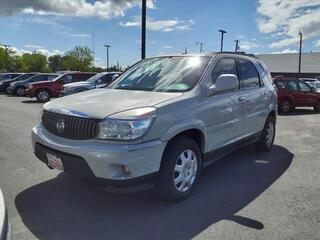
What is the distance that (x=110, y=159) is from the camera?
3486 mm

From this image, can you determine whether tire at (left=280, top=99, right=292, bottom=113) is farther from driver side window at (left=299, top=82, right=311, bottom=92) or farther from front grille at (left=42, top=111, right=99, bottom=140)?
front grille at (left=42, top=111, right=99, bottom=140)

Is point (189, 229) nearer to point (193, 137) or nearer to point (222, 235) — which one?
point (222, 235)

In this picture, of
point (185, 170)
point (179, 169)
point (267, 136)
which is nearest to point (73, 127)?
point (179, 169)

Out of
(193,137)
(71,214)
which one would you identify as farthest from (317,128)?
(71,214)

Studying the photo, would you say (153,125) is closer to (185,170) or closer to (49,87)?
(185,170)

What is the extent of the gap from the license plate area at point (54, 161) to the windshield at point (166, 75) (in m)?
1.47

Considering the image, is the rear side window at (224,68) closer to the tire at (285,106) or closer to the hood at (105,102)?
the hood at (105,102)

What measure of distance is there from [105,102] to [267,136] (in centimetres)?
393

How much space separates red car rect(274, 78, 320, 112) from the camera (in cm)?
1498

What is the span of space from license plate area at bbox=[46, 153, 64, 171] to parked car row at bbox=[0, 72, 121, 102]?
9.60 meters

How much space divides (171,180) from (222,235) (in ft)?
2.83

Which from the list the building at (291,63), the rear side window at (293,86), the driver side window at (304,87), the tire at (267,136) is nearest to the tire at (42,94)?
the rear side window at (293,86)

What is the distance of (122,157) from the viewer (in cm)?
347

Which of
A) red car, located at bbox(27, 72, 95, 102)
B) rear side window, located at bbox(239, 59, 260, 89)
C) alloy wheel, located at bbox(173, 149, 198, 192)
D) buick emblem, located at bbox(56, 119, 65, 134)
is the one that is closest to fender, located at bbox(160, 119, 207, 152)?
alloy wheel, located at bbox(173, 149, 198, 192)
